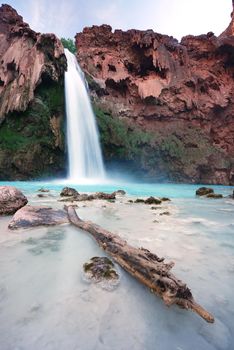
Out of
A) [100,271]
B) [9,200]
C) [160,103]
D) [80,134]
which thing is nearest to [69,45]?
[160,103]

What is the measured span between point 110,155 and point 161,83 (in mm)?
8900

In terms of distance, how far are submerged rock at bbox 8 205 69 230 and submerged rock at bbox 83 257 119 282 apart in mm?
1897

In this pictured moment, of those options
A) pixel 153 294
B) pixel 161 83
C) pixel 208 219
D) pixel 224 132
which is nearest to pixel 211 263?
pixel 153 294

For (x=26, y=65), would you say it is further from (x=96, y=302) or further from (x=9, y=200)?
(x=96, y=302)

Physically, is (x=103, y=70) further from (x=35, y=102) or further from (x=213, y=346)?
(x=213, y=346)

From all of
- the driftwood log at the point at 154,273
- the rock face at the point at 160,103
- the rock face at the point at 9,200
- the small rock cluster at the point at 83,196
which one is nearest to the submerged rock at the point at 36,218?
the rock face at the point at 9,200

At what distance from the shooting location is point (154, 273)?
1962 millimetres

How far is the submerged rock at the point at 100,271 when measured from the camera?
2.14 m

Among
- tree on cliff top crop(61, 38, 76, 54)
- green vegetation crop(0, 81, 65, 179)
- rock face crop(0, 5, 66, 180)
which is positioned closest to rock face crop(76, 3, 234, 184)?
green vegetation crop(0, 81, 65, 179)

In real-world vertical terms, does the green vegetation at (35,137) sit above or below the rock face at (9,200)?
above

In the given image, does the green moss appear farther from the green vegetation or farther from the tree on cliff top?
the tree on cliff top

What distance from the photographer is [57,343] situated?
1.39m

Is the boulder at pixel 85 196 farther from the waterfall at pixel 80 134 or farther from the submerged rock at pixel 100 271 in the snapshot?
the waterfall at pixel 80 134

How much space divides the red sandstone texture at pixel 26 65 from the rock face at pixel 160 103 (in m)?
4.85
